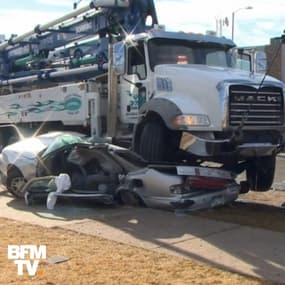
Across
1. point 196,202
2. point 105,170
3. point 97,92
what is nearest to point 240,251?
point 196,202

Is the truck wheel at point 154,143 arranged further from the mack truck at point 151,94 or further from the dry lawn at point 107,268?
the dry lawn at point 107,268

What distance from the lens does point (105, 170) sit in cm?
990

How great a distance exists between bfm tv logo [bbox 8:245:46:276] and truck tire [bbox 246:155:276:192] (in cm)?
544

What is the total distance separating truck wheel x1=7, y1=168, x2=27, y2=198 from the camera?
10258 millimetres

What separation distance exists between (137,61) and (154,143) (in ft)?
6.70

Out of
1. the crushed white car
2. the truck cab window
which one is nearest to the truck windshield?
the truck cab window

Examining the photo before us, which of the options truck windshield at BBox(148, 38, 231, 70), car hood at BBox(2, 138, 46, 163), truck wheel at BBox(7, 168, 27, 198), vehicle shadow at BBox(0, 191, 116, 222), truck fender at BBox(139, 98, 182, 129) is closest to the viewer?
vehicle shadow at BBox(0, 191, 116, 222)

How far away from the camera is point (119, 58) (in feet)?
36.6

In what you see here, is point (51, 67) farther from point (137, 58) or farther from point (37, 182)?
point (37, 182)

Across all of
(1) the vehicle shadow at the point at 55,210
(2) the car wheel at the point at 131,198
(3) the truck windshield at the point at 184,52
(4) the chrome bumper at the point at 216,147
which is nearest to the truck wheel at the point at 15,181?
(1) the vehicle shadow at the point at 55,210

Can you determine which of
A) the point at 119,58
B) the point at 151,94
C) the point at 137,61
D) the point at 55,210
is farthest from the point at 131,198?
the point at 119,58

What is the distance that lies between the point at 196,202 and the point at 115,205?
4.59 ft

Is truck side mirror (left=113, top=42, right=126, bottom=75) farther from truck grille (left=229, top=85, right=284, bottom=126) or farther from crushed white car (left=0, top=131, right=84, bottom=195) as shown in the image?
truck grille (left=229, top=85, right=284, bottom=126)

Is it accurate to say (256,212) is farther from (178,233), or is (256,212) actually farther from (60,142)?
(60,142)
